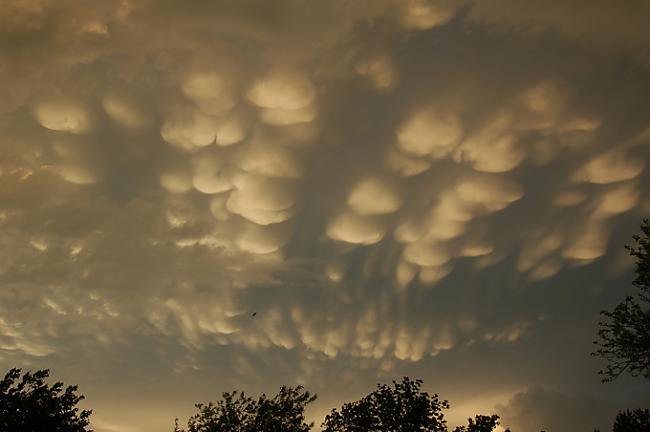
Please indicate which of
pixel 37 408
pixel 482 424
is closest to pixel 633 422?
pixel 482 424

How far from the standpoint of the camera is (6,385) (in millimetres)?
35281

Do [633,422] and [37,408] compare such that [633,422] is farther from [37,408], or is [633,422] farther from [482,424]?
[37,408]

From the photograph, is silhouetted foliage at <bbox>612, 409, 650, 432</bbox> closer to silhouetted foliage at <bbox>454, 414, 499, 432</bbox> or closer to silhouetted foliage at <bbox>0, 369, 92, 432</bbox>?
silhouetted foliage at <bbox>454, 414, 499, 432</bbox>

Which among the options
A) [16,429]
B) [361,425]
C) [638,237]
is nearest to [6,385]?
[16,429]

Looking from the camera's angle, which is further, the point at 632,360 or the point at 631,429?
the point at 631,429

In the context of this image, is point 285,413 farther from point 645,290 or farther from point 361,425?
point 645,290

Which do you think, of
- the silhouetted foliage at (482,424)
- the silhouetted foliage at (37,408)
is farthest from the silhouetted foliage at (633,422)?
the silhouetted foliage at (37,408)

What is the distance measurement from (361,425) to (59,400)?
34970 millimetres

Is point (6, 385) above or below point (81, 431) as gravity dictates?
above

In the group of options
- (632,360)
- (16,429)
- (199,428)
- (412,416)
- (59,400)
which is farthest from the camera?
(412,416)

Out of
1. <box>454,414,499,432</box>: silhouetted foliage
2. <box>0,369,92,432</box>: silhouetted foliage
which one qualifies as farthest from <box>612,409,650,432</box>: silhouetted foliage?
<box>0,369,92,432</box>: silhouetted foliage

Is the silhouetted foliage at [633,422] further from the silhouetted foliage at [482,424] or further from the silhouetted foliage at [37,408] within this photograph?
the silhouetted foliage at [37,408]

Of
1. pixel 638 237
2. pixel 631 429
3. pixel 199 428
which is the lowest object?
pixel 631 429

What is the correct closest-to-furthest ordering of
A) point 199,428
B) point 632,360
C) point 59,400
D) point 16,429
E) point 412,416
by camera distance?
point 632,360
point 16,429
point 59,400
point 199,428
point 412,416
